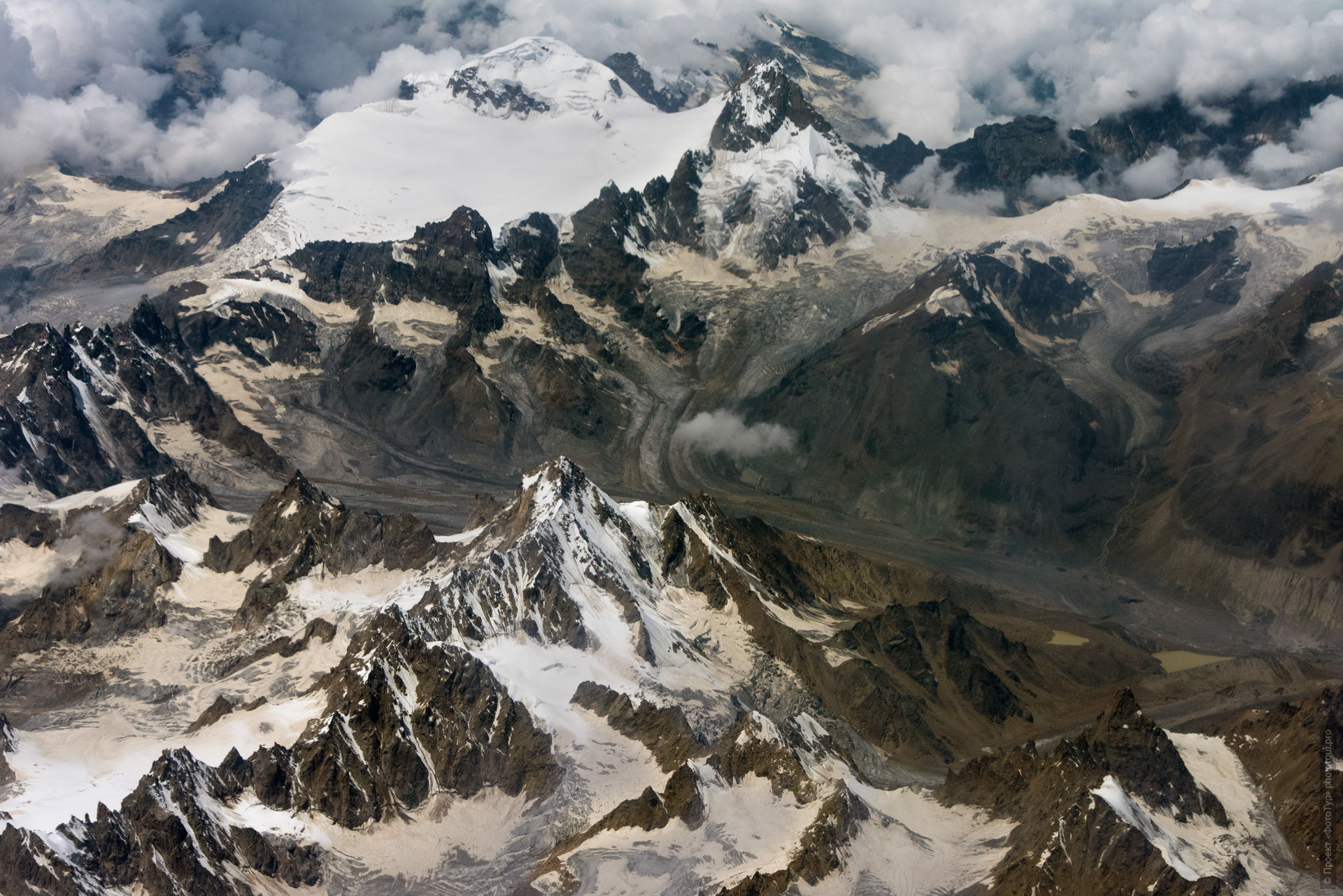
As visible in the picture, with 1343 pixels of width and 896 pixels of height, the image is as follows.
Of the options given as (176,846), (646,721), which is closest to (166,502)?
(646,721)

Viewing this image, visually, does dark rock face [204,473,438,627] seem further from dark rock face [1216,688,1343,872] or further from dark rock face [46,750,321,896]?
dark rock face [1216,688,1343,872]

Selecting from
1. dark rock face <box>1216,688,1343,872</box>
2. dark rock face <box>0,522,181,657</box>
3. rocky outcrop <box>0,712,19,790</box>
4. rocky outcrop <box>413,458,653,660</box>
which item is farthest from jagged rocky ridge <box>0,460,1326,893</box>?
rocky outcrop <box>0,712,19,790</box>

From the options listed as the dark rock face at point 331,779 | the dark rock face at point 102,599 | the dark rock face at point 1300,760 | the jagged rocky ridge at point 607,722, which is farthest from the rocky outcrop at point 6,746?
the dark rock face at point 1300,760

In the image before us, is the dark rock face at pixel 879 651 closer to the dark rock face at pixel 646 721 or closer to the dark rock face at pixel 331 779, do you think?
the dark rock face at pixel 646 721

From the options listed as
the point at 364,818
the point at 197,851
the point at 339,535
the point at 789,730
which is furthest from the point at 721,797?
the point at 339,535

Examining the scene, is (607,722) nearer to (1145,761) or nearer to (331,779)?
(331,779)

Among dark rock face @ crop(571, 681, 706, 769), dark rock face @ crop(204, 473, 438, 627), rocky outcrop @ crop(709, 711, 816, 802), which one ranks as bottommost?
dark rock face @ crop(204, 473, 438, 627)
